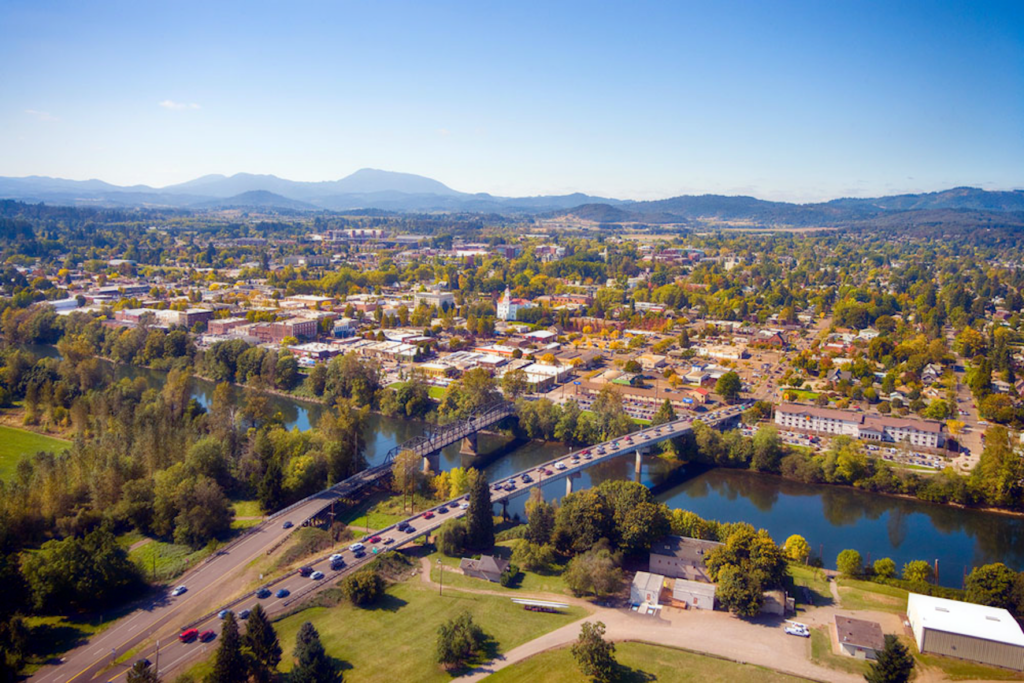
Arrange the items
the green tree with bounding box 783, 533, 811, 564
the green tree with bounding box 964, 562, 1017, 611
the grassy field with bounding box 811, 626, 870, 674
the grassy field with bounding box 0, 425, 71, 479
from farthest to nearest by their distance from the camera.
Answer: the grassy field with bounding box 0, 425, 71, 479 → the green tree with bounding box 783, 533, 811, 564 → the green tree with bounding box 964, 562, 1017, 611 → the grassy field with bounding box 811, 626, 870, 674

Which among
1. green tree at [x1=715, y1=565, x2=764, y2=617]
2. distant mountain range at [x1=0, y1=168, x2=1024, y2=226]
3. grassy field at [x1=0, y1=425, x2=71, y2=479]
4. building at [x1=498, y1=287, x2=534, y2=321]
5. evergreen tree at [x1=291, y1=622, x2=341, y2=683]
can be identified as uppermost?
distant mountain range at [x1=0, y1=168, x2=1024, y2=226]

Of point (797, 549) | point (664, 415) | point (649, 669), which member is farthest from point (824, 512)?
point (649, 669)

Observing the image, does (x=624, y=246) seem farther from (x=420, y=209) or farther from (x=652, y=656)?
(x=420, y=209)

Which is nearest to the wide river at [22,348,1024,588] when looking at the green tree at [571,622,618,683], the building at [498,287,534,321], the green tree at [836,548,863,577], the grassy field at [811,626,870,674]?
the green tree at [836,548,863,577]

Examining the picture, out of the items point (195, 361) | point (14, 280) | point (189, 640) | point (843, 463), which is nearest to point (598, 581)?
point (189, 640)

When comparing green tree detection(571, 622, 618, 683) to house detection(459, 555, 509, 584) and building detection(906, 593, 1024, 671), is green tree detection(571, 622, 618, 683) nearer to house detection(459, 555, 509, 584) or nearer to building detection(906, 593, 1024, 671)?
house detection(459, 555, 509, 584)

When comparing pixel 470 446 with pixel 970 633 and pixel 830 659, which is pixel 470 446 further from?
pixel 970 633
